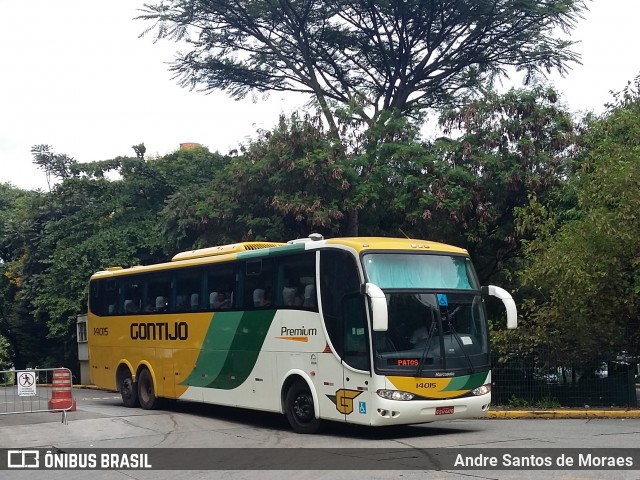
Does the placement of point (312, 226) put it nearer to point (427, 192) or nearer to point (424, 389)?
point (427, 192)

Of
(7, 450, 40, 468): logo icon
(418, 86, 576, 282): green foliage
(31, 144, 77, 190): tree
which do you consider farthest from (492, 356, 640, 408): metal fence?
(31, 144, 77, 190): tree

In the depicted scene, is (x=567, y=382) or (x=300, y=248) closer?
(x=300, y=248)

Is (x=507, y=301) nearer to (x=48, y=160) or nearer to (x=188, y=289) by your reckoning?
(x=188, y=289)

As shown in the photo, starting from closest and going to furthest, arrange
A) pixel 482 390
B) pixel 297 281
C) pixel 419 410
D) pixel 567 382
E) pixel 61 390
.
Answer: pixel 419 410, pixel 482 390, pixel 297 281, pixel 61 390, pixel 567 382

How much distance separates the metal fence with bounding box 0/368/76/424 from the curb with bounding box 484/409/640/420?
347 inches

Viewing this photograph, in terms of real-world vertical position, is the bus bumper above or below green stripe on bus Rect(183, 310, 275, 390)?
below

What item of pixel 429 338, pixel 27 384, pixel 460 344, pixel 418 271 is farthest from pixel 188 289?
pixel 460 344

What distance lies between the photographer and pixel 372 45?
30.4 m

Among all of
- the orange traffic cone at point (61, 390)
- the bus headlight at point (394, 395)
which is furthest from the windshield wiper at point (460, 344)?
the orange traffic cone at point (61, 390)

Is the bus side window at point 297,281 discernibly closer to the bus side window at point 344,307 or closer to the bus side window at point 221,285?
the bus side window at point 344,307

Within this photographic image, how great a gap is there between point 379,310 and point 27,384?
8.98 metres

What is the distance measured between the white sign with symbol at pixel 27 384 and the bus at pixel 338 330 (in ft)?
10.1

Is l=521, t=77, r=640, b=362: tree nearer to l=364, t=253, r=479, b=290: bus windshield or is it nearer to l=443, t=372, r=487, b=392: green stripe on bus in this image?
l=364, t=253, r=479, b=290: bus windshield

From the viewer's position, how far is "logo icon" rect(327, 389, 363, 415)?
14.1 metres
